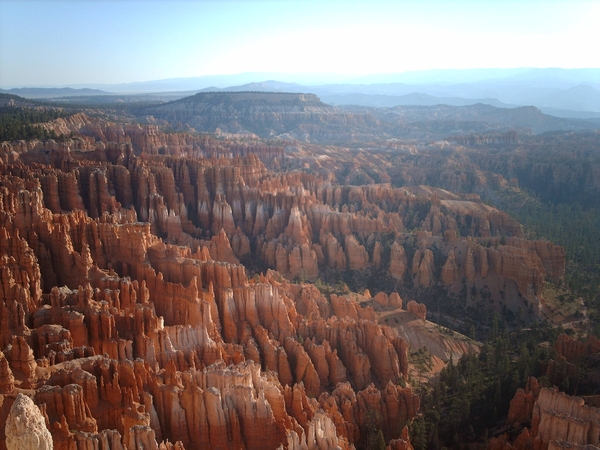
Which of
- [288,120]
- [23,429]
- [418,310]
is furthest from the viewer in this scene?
[288,120]

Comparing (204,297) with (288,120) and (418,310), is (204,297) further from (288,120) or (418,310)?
(288,120)

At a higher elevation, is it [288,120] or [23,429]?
[23,429]

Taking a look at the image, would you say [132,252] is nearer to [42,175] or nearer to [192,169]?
[42,175]

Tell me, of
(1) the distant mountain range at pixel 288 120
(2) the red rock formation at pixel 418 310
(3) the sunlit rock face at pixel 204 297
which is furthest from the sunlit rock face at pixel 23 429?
(1) the distant mountain range at pixel 288 120

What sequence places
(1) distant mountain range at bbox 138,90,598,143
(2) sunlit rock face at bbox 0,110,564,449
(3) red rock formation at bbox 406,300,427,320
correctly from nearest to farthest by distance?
(2) sunlit rock face at bbox 0,110,564,449 < (3) red rock formation at bbox 406,300,427,320 < (1) distant mountain range at bbox 138,90,598,143

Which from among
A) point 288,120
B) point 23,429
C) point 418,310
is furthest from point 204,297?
point 288,120

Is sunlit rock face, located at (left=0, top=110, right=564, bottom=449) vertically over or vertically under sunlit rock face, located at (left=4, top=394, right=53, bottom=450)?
under

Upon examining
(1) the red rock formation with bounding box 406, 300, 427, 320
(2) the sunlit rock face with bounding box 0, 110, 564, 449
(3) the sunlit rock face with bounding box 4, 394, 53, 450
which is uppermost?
(3) the sunlit rock face with bounding box 4, 394, 53, 450

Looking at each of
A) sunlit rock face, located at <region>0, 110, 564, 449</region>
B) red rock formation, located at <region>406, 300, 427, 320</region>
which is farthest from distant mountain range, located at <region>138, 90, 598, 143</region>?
red rock formation, located at <region>406, 300, 427, 320</region>

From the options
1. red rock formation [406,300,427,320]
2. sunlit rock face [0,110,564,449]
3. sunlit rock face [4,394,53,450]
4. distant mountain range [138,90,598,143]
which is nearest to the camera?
sunlit rock face [4,394,53,450]

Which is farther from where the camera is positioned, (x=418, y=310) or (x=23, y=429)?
(x=418, y=310)

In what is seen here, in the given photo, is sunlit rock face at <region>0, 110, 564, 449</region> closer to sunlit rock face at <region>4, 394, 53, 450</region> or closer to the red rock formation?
the red rock formation
